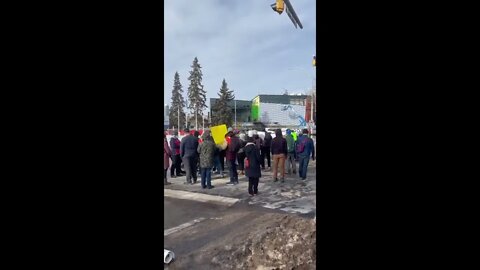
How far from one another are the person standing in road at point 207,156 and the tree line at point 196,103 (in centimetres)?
4373

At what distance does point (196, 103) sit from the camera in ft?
219

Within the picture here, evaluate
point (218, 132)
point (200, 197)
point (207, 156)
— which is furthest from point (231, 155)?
point (200, 197)

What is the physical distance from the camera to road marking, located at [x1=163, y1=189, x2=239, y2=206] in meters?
7.59

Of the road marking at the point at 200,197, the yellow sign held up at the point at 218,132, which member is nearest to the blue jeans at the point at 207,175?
the road marking at the point at 200,197

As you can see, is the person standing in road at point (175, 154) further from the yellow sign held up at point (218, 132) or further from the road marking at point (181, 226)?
the road marking at point (181, 226)

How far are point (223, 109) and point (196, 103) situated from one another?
14025mm

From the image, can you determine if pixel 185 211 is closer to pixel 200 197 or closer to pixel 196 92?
pixel 200 197

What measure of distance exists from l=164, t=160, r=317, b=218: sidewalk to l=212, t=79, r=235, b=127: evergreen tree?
41.3 meters

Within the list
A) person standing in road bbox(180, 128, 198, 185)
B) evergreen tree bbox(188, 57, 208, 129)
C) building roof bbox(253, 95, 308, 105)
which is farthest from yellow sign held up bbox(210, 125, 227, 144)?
evergreen tree bbox(188, 57, 208, 129)
